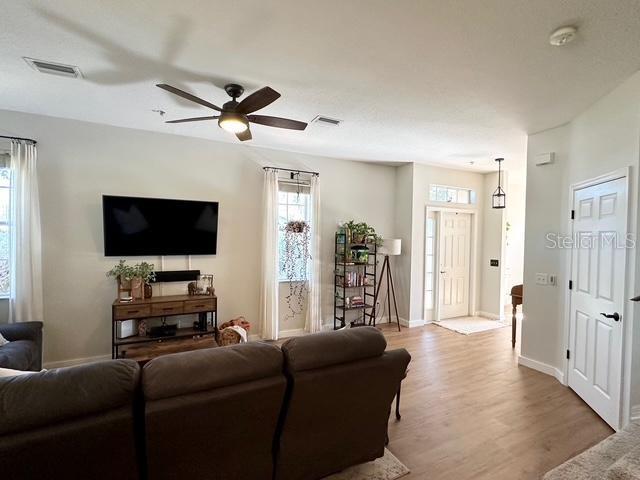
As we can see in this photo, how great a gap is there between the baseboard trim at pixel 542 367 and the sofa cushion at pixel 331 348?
2.82 meters

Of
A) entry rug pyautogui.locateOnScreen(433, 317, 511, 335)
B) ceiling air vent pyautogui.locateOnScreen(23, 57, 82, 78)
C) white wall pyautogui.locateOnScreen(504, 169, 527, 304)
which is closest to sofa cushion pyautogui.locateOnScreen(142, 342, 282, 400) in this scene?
ceiling air vent pyautogui.locateOnScreen(23, 57, 82, 78)

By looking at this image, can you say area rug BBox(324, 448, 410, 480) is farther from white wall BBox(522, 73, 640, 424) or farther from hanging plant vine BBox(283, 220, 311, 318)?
hanging plant vine BBox(283, 220, 311, 318)

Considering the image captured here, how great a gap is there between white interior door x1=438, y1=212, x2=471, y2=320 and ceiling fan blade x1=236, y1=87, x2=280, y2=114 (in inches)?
171

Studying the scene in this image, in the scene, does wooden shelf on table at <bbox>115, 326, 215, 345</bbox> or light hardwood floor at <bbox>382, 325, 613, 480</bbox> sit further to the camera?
wooden shelf on table at <bbox>115, 326, 215, 345</bbox>

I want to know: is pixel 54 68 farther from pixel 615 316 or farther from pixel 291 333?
pixel 615 316

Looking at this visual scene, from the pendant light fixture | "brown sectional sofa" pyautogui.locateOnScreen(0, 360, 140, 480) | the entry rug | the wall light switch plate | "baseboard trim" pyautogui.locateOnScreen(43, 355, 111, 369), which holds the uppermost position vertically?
the wall light switch plate

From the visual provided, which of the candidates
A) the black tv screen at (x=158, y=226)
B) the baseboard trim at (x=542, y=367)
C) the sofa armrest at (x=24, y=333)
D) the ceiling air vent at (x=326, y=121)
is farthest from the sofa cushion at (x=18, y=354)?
the baseboard trim at (x=542, y=367)

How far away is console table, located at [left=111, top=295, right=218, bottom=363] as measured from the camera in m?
3.44

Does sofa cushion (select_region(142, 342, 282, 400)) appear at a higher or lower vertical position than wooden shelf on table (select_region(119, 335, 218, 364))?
higher

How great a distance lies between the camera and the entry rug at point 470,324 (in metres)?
5.23

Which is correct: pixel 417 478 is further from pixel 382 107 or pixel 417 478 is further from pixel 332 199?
pixel 332 199

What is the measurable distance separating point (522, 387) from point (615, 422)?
33.5 inches

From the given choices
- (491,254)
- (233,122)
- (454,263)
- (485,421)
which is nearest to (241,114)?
(233,122)

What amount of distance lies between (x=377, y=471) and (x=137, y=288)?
10.4 ft
